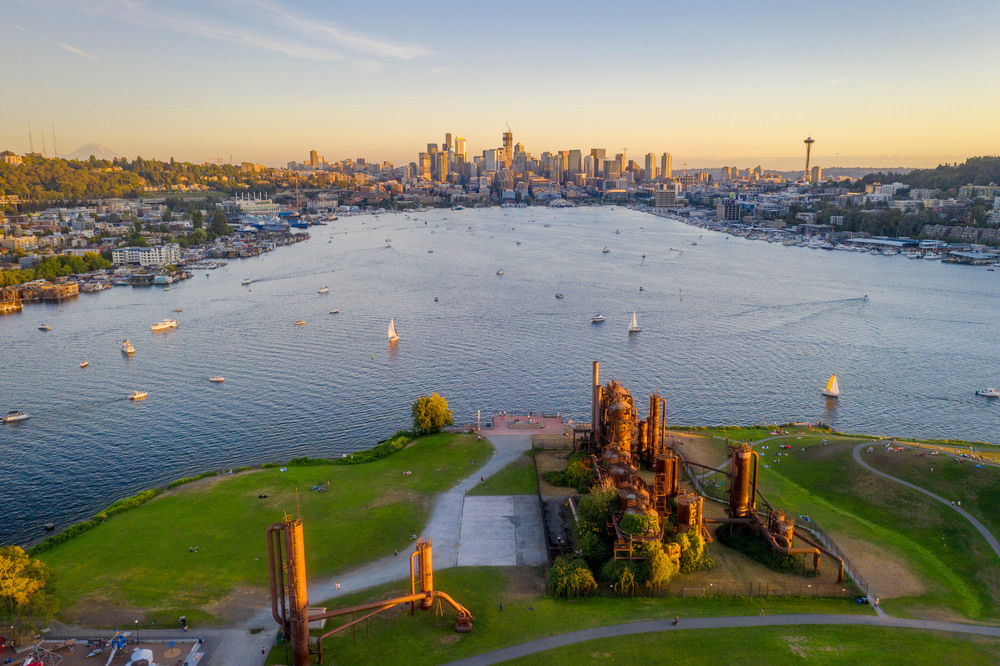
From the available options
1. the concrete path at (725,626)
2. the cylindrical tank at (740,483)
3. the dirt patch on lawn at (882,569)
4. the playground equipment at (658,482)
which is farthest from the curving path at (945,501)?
the cylindrical tank at (740,483)

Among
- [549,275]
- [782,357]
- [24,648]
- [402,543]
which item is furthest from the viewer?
[549,275]

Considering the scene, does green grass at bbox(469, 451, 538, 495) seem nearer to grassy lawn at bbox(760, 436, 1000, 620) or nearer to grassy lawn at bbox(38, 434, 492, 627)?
grassy lawn at bbox(38, 434, 492, 627)

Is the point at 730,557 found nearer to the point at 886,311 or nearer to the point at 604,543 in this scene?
the point at 604,543

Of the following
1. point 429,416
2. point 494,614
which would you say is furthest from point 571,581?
point 429,416

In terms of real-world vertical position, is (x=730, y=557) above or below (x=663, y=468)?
below

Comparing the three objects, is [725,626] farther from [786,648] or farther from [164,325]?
[164,325]

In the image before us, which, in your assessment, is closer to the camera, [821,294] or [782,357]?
[782,357]

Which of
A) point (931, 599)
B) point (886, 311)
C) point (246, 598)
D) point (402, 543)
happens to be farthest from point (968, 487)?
point (886, 311)
